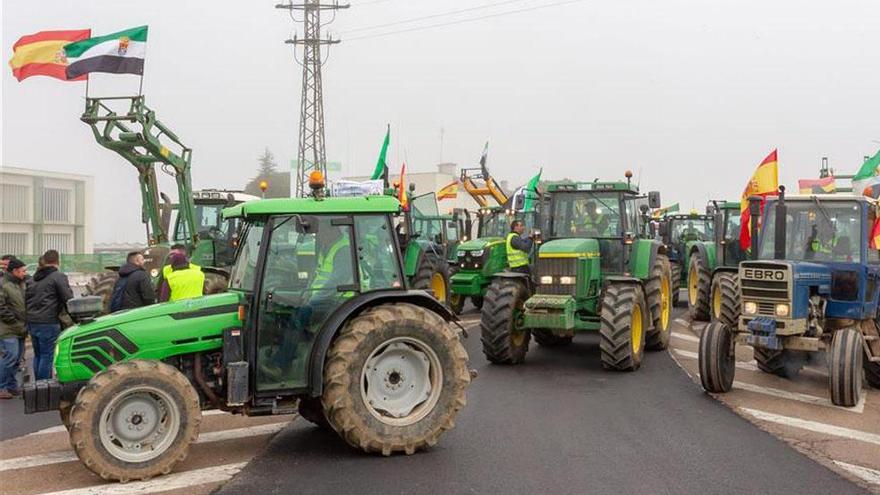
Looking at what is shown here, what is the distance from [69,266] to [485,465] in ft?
106

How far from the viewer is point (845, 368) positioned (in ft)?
29.1

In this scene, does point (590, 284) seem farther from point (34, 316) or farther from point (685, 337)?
point (34, 316)

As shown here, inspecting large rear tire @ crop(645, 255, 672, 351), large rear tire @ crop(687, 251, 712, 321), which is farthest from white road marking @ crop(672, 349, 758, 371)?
large rear tire @ crop(687, 251, 712, 321)

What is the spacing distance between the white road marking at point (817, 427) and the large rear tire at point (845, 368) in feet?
2.68

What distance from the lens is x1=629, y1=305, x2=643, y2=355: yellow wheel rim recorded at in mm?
11526

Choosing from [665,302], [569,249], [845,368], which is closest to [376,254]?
[569,249]

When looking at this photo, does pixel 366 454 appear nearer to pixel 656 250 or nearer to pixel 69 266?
pixel 656 250

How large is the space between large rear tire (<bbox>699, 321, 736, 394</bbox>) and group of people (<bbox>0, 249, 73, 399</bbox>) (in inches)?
301

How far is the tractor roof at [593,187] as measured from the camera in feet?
40.4

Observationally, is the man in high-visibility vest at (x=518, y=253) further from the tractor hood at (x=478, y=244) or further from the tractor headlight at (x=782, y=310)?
the tractor headlight at (x=782, y=310)

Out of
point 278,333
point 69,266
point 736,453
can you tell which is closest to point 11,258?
point 278,333

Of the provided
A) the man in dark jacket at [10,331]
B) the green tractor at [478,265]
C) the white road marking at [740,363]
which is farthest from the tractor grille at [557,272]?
the man in dark jacket at [10,331]

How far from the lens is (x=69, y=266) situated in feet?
114

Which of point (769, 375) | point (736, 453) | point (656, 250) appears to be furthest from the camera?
point (656, 250)
